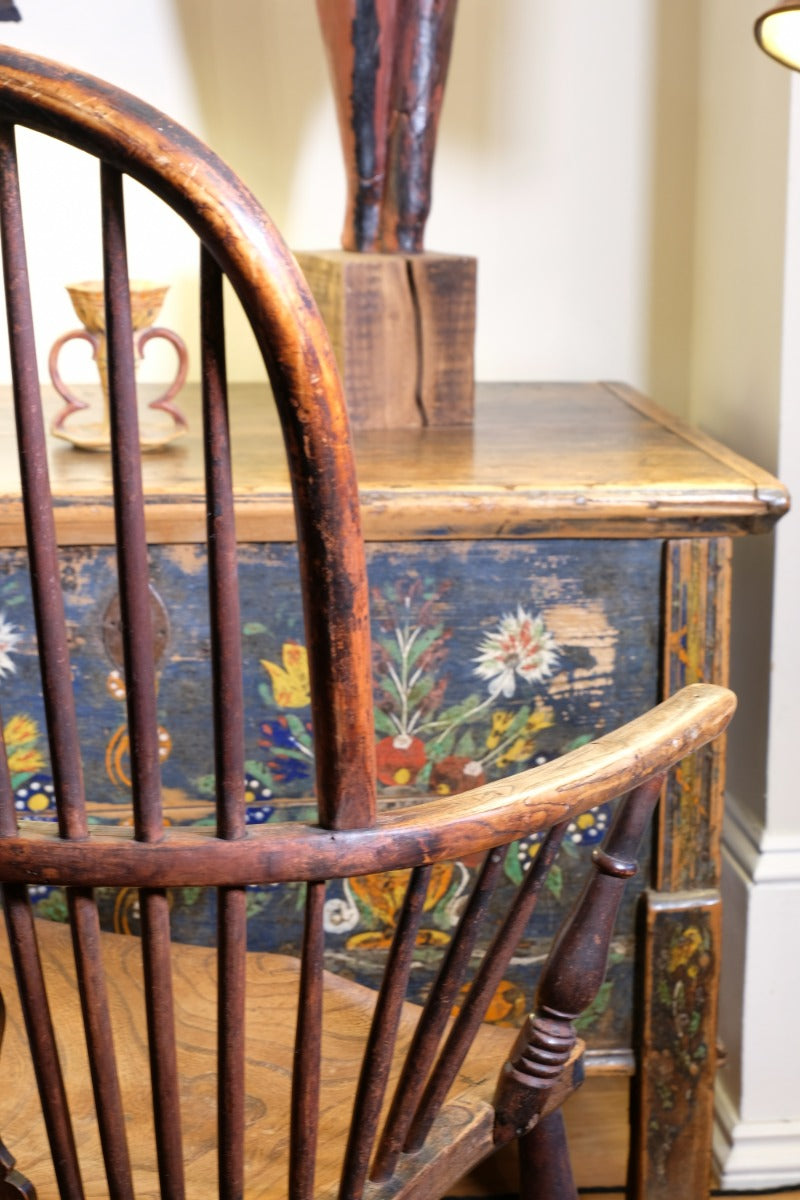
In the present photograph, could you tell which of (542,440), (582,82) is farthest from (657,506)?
(582,82)

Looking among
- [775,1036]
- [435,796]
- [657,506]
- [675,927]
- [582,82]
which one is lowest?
[775,1036]

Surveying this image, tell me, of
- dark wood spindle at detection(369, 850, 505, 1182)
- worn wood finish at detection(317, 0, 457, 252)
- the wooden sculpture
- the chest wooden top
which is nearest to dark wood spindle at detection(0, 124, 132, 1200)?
dark wood spindle at detection(369, 850, 505, 1182)

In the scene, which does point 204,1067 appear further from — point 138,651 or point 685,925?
point 685,925

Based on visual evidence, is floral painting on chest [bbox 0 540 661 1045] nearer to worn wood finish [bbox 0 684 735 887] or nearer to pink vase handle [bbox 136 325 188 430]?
pink vase handle [bbox 136 325 188 430]

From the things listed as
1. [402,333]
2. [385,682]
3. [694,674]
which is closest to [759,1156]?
[694,674]

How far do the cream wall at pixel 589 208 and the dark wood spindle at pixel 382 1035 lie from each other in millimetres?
866

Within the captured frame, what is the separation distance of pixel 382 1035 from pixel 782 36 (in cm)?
76

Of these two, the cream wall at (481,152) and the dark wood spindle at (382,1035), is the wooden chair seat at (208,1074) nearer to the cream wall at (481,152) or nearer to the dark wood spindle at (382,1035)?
the dark wood spindle at (382,1035)

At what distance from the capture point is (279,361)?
499 mm

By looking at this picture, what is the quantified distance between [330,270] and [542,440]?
27 cm

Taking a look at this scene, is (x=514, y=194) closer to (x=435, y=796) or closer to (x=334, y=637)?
(x=435, y=796)

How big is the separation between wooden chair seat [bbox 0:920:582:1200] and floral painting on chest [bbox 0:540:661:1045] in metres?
0.16

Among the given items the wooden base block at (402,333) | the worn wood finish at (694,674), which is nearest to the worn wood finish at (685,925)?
the worn wood finish at (694,674)

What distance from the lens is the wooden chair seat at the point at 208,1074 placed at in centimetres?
69
